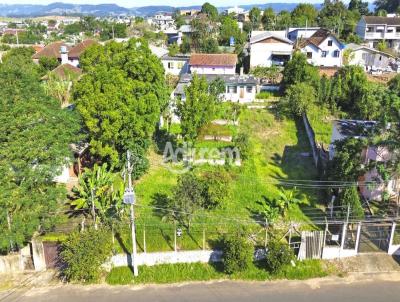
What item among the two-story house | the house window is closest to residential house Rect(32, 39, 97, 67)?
the two-story house

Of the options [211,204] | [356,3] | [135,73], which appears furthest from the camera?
[356,3]

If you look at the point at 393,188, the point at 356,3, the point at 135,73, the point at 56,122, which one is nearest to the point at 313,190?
the point at 393,188

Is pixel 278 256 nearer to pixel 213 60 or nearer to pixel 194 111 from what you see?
pixel 194 111

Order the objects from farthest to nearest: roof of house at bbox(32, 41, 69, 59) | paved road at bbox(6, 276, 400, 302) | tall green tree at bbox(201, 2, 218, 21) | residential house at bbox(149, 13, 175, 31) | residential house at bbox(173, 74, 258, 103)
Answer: residential house at bbox(149, 13, 175, 31) → tall green tree at bbox(201, 2, 218, 21) → roof of house at bbox(32, 41, 69, 59) → residential house at bbox(173, 74, 258, 103) → paved road at bbox(6, 276, 400, 302)

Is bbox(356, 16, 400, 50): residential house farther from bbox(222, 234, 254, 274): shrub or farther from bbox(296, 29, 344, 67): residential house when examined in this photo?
bbox(222, 234, 254, 274): shrub

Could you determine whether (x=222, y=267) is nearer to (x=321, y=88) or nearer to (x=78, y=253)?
(x=78, y=253)

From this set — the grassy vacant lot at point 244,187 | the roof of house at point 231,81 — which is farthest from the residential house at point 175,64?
the grassy vacant lot at point 244,187
